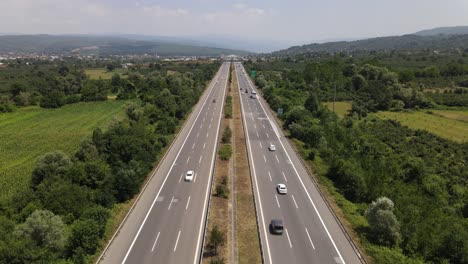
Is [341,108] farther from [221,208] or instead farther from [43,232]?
[43,232]

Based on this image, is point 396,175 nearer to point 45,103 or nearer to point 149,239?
point 149,239

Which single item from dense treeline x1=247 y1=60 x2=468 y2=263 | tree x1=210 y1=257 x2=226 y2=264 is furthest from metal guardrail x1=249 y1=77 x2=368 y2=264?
tree x1=210 y1=257 x2=226 y2=264

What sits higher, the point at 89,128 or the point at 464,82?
the point at 464,82

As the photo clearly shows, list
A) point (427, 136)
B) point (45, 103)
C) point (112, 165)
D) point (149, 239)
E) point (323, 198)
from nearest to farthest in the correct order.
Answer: point (149, 239) < point (323, 198) < point (112, 165) < point (427, 136) < point (45, 103)

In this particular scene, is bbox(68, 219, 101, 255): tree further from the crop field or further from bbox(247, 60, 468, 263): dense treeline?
the crop field

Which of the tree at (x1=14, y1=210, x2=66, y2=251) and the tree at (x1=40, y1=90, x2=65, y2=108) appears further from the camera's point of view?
the tree at (x1=40, y1=90, x2=65, y2=108)

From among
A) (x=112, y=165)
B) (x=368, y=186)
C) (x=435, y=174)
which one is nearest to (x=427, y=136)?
(x=435, y=174)
